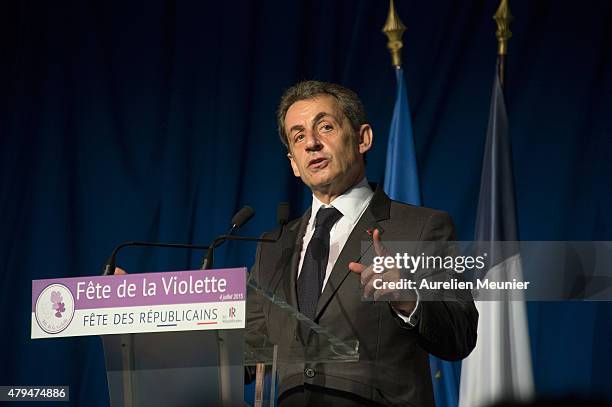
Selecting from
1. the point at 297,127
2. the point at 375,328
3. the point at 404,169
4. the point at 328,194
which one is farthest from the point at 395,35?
the point at 375,328

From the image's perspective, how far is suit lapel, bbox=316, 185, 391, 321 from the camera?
266 centimetres

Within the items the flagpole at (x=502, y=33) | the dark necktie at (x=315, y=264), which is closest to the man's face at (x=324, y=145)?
the dark necktie at (x=315, y=264)

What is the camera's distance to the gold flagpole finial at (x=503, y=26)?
4.27m

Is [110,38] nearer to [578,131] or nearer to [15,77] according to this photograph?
[15,77]

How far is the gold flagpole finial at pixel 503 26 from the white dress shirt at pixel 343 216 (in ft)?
5.09

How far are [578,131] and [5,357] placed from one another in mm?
3116

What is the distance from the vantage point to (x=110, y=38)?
4.90 meters

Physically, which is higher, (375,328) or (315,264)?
(315,264)

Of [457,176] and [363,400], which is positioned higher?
[457,176]

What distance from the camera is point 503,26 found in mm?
4293

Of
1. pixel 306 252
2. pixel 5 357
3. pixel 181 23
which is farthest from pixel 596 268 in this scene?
pixel 5 357

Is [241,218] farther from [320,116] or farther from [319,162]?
[320,116]

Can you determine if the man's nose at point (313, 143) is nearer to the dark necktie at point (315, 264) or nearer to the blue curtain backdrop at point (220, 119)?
the dark necktie at point (315, 264)

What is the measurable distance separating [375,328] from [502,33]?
2.18 meters
